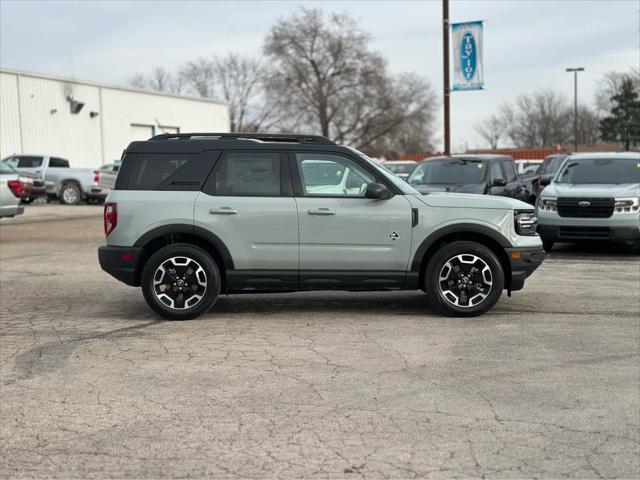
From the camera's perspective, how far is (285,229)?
8.40 metres

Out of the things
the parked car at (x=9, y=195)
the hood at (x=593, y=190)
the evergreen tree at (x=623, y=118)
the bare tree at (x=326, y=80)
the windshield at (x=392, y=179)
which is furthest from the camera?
the evergreen tree at (x=623, y=118)

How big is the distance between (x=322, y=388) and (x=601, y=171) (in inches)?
421

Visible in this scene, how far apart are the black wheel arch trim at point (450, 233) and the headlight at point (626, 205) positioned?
19.5ft

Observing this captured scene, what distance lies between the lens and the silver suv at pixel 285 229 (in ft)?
27.5

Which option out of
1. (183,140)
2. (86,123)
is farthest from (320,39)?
(183,140)

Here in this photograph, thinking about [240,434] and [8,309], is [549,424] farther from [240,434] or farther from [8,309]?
[8,309]

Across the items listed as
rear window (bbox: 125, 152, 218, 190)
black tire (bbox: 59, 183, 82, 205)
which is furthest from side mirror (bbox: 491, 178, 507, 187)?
black tire (bbox: 59, 183, 82, 205)

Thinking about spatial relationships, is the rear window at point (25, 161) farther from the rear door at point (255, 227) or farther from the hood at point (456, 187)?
the rear door at point (255, 227)

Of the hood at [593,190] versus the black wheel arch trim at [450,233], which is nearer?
the black wheel arch trim at [450,233]

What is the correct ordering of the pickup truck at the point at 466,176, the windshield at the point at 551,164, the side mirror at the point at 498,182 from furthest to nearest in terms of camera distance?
the windshield at the point at 551,164, the pickup truck at the point at 466,176, the side mirror at the point at 498,182

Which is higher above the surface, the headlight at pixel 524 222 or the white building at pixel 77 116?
the white building at pixel 77 116

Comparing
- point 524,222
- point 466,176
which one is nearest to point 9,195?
point 466,176

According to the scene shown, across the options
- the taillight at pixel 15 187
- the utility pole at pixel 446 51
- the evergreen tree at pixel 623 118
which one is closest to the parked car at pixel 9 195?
the taillight at pixel 15 187

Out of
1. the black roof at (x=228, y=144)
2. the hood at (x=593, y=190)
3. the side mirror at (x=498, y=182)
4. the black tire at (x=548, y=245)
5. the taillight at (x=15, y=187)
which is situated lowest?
the black tire at (x=548, y=245)
